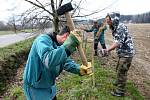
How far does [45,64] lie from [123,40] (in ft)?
14.6

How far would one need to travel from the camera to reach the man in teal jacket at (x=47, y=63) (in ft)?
12.2

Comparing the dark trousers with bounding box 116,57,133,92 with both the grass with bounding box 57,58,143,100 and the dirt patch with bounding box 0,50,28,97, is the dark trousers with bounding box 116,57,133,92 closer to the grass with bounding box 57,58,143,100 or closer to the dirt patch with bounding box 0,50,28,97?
the grass with bounding box 57,58,143,100

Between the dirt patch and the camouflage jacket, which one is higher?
the camouflage jacket

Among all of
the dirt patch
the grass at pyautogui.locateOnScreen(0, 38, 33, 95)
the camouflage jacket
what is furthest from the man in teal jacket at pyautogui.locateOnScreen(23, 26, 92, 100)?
the grass at pyautogui.locateOnScreen(0, 38, 33, 95)

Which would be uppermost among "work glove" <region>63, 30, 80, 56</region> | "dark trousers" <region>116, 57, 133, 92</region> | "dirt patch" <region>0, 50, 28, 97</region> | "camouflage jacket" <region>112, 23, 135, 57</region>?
"work glove" <region>63, 30, 80, 56</region>

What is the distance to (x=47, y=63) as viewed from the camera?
3754 mm

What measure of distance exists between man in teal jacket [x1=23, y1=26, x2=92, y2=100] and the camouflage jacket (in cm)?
331

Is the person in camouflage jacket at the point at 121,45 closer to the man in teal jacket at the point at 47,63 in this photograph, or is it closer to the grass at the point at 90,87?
the grass at the point at 90,87

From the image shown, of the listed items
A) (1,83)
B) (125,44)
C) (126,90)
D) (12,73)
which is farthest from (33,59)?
(12,73)

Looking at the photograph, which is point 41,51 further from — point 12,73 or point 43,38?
point 12,73

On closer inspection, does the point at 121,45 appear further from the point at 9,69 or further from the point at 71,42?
the point at 9,69

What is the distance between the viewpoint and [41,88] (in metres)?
4.50

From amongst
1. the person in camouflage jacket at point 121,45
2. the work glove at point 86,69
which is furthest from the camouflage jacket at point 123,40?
the work glove at point 86,69

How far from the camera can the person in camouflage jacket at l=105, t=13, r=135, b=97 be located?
797 centimetres
